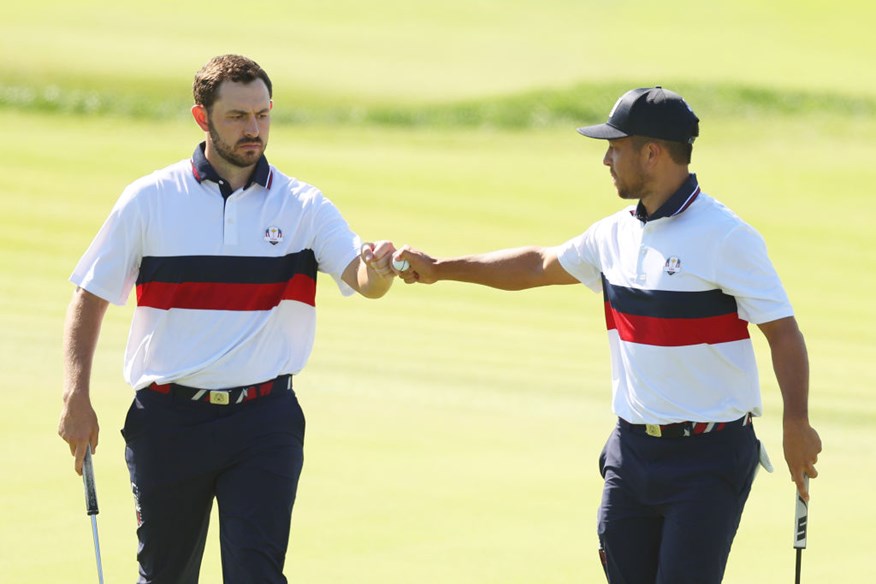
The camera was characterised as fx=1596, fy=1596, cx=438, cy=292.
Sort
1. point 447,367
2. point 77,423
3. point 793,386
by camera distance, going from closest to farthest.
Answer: point 793,386 < point 77,423 < point 447,367

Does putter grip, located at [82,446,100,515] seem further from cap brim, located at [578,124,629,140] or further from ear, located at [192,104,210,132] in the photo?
cap brim, located at [578,124,629,140]

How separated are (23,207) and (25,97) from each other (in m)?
10.3

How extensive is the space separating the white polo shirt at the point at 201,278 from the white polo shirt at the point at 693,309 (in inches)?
53.1

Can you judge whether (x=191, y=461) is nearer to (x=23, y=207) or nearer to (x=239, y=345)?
(x=239, y=345)

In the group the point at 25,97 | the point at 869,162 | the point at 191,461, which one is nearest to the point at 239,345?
the point at 191,461

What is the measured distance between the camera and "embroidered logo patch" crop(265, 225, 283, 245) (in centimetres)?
621

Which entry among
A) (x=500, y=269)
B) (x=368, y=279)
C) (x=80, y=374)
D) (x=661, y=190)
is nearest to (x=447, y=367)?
(x=500, y=269)

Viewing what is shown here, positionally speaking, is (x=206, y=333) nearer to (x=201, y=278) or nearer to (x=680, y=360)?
(x=201, y=278)

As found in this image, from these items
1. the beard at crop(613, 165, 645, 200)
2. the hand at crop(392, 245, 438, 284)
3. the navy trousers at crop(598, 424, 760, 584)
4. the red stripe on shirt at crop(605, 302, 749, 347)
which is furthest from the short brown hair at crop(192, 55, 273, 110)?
the navy trousers at crop(598, 424, 760, 584)

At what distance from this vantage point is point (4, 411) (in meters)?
11.2

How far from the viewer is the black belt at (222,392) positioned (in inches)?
242

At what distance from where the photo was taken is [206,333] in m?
6.15

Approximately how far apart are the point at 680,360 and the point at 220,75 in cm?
210

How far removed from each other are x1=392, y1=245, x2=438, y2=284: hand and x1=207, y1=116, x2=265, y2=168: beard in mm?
877
